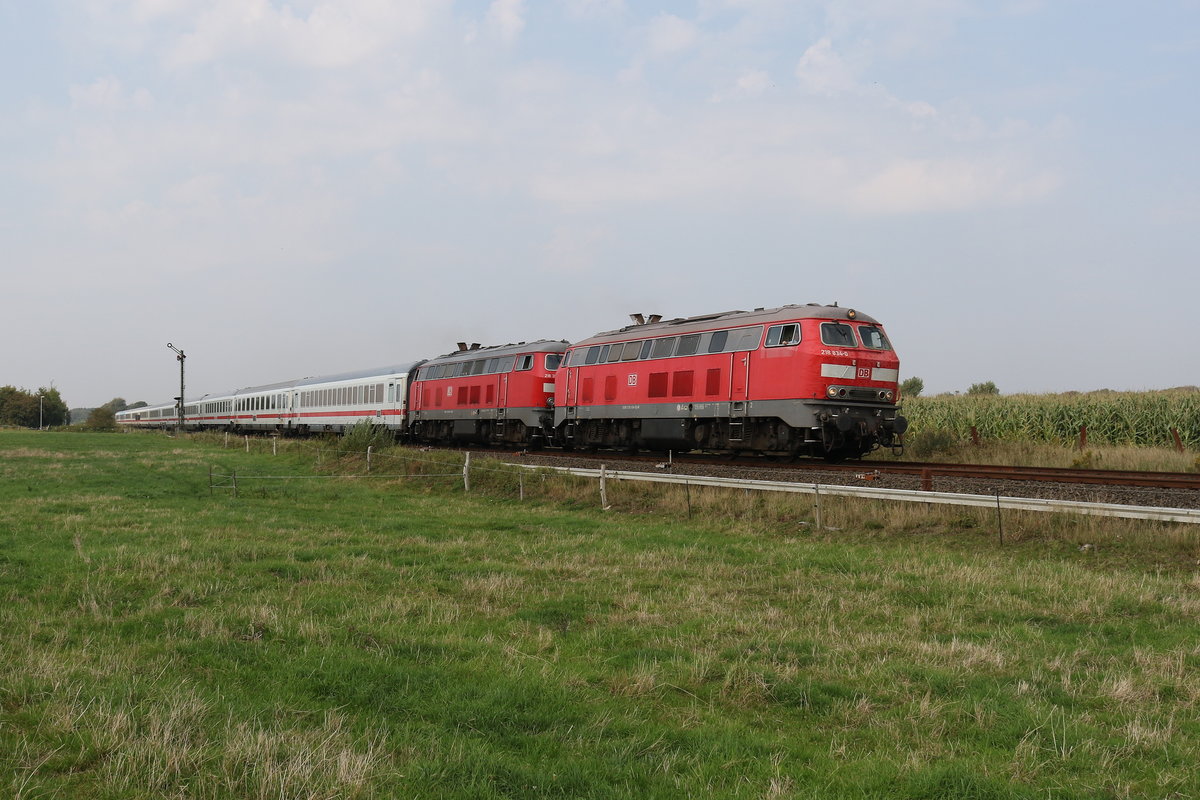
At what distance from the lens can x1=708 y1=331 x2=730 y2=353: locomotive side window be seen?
2502 cm

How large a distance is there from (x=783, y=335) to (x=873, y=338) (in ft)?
8.07

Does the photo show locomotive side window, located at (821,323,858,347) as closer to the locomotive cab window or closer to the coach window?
the coach window

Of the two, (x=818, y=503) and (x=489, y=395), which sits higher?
(x=489, y=395)

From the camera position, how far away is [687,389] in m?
26.1

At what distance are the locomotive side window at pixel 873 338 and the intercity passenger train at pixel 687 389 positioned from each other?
4 centimetres

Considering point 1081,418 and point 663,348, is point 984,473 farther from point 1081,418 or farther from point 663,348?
Answer: point 1081,418

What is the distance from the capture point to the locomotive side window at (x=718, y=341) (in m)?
25.0

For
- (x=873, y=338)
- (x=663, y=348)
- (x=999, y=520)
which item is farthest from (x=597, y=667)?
(x=663, y=348)

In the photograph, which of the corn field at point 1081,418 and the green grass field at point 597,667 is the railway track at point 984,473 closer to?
the green grass field at point 597,667

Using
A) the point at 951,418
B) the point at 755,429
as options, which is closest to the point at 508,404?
the point at 755,429

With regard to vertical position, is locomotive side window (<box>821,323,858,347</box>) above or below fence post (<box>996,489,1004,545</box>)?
above

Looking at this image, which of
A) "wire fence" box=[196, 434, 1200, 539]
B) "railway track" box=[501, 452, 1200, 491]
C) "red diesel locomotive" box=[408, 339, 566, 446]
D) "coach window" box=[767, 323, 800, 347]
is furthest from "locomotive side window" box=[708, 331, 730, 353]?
"red diesel locomotive" box=[408, 339, 566, 446]

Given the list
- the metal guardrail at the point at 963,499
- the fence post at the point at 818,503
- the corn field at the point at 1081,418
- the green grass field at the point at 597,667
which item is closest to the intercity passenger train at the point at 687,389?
the metal guardrail at the point at 963,499

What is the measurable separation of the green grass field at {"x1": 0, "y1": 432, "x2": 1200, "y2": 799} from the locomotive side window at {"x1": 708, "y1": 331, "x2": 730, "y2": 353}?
10620 mm
